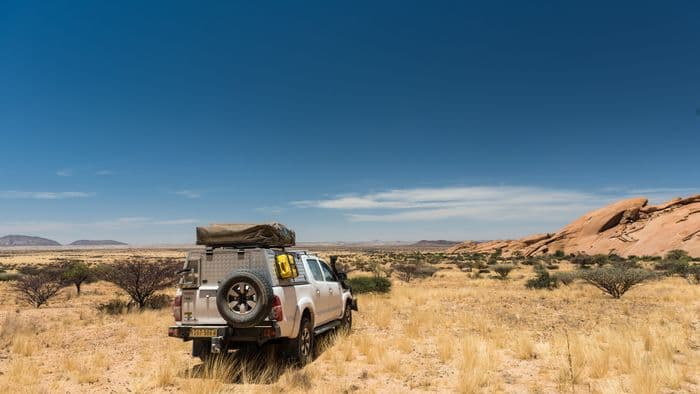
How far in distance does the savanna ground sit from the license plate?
59cm

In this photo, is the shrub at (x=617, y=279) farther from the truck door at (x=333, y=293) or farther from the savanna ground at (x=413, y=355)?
the truck door at (x=333, y=293)

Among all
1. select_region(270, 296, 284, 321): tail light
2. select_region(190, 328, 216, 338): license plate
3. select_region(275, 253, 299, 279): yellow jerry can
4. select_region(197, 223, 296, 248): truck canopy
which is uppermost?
select_region(197, 223, 296, 248): truck canopy

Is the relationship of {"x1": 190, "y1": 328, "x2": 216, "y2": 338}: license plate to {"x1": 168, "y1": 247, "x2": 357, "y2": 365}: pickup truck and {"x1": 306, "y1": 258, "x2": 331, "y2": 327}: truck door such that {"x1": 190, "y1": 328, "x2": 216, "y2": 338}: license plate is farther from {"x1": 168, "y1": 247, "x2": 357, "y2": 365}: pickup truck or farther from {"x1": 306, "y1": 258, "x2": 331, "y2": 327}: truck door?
{"x1": 306, "y1": 258, "x2": 331, "y2": 327}: truck door

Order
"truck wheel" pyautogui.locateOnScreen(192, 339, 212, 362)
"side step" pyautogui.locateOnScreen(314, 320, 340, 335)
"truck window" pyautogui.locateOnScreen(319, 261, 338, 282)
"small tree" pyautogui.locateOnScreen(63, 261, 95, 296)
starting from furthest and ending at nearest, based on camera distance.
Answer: "small tree" pyautogui.locateOnScreen(63, 261, 95, 296) < "truck window" pyautogui.locateOnScreen(319, 261, 338, 282) < "side step" pyautogui.locateOnScreen(314, 320, 340, 335) < "truck wheel" pyautogui.locateOnScreen(192, 339, 212, 362)

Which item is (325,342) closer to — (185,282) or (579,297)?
(185,282)

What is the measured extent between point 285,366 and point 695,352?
8333 mm

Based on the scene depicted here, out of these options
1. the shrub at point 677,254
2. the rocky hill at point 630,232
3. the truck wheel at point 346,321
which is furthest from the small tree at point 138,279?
the rocky hill at point 630,232

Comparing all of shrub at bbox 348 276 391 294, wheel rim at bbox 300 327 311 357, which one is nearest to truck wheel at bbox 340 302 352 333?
wheel rim at bbox 300 327 311 357

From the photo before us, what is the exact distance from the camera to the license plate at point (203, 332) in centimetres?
798

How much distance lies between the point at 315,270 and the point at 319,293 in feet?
2.18

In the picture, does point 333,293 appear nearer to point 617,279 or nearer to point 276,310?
point 276,310

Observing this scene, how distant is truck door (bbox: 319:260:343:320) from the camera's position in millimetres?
10664

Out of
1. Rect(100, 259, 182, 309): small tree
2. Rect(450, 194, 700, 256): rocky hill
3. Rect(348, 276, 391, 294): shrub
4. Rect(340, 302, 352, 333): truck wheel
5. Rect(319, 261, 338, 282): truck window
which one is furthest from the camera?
Rect(450, 194, 700, 256): rocky hill

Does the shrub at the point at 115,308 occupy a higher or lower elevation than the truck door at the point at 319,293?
lower
